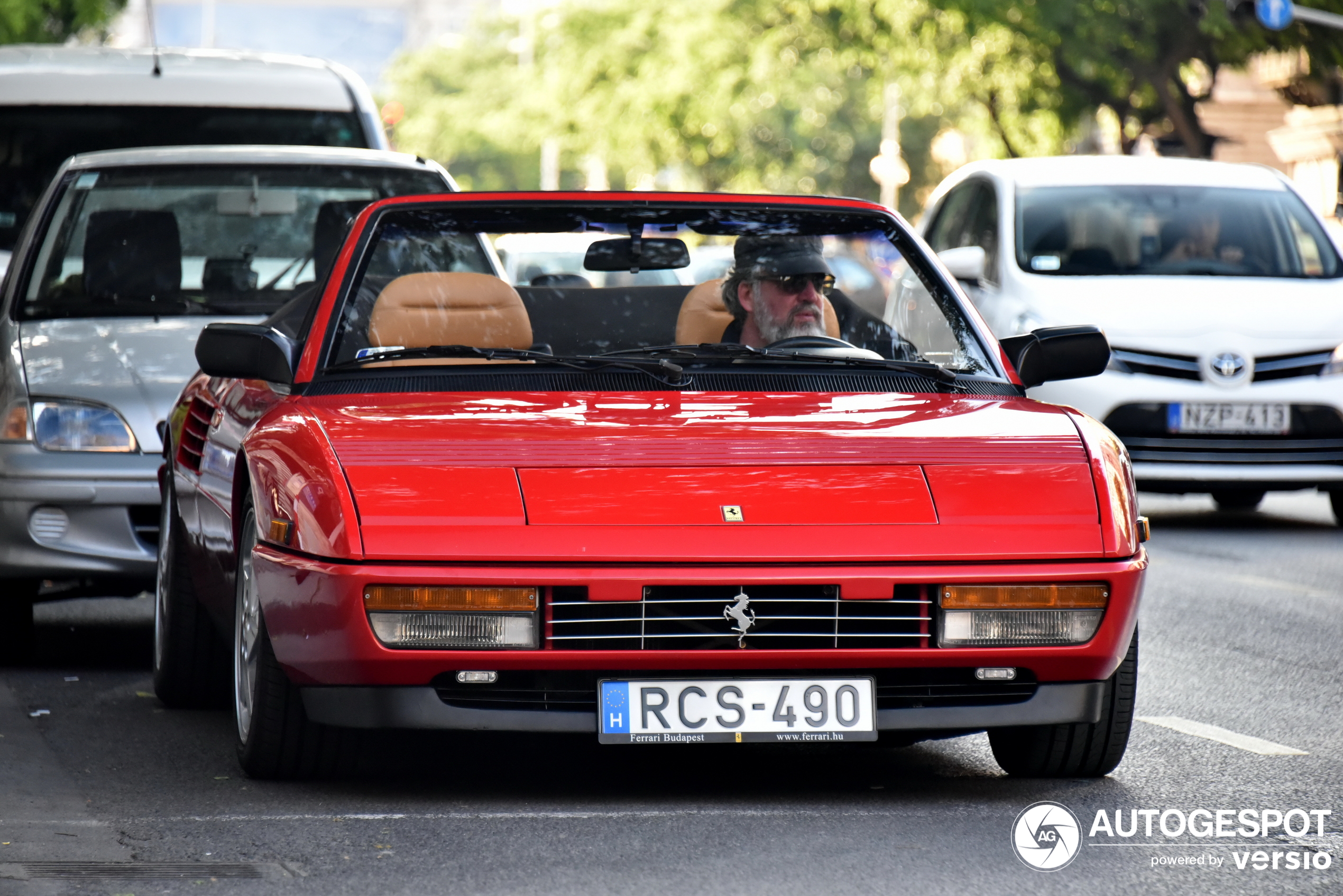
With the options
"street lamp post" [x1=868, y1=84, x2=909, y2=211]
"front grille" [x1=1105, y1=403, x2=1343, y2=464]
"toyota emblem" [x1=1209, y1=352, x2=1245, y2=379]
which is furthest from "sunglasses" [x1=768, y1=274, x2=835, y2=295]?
"street lamp post" [x1=868, y1=84, x2=909, y2=211]

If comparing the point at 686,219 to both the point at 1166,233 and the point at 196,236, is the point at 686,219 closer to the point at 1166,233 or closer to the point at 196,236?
the point at 196,236

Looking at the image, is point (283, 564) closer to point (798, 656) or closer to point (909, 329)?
point (798, 656)

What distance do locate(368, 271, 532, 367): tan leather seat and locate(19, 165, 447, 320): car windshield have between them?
2270mm

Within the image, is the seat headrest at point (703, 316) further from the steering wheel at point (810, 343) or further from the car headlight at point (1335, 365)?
the car headlight at point (1335, 365)

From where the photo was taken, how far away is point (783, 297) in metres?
6.33

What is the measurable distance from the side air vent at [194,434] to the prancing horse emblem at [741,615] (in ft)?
7.27

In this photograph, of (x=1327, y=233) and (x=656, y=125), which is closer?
(x=1327, y=233)

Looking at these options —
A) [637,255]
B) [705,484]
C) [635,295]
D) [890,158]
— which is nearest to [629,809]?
[705,484]

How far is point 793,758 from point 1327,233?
29.8 ft

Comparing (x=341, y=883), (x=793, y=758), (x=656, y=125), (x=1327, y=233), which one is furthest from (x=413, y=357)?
(x=656, y=125)

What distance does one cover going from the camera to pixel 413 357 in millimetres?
5953

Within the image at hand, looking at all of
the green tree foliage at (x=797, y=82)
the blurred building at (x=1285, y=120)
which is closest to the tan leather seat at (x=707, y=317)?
the green tree foliage at (x=797, y=82)

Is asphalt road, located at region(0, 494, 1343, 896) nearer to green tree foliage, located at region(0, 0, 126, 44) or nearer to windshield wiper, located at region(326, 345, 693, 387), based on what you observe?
windshield wiper, located at region(326, 345, 693, 387)

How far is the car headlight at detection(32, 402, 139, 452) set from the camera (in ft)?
25.3
